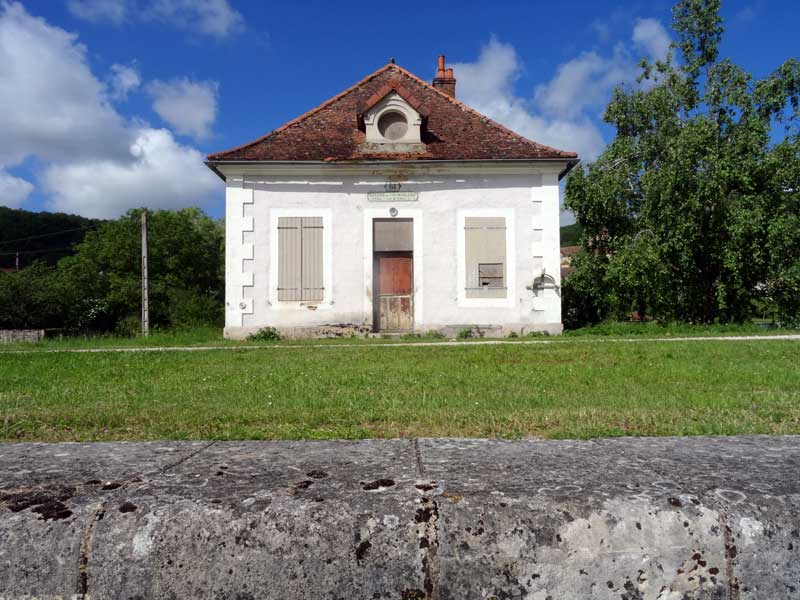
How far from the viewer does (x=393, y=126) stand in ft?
49.0

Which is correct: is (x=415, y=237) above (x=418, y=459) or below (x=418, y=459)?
above

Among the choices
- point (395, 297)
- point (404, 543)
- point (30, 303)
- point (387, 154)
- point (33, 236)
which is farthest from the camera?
point (33, 236)

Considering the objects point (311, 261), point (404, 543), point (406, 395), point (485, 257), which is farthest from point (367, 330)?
point (404, 543)

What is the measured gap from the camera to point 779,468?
1690 millimetres

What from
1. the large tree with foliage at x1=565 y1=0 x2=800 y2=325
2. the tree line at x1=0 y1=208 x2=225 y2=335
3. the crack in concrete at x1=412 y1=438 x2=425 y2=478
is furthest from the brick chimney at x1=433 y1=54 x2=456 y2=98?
the crack in concrete at x1=412 y1=438 x2=425 y2=478

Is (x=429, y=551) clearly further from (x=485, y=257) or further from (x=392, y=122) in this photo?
(x=392, y=122)

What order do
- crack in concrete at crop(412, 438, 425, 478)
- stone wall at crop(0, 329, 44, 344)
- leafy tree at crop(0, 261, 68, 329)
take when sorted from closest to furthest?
crack in concrete at crop(412, 438, 425, 478), stone wall at crop(0, 329, 44, 344), leafy tree at crop(0, 261, 68, 329)

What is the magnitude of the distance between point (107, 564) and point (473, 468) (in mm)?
942

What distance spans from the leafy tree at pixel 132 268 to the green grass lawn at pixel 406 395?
25.6 metres

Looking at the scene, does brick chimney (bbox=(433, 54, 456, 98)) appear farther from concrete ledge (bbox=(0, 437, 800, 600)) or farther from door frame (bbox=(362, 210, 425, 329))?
concrete ledge (bbox=(0, 437, 800, 600))

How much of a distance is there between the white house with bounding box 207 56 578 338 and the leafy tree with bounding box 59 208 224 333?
18.0m

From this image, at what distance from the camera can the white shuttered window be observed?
1482 centimetres

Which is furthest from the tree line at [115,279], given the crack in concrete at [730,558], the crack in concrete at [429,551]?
the crack in concrete at [730,558]

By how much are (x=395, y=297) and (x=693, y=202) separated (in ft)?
26.0
